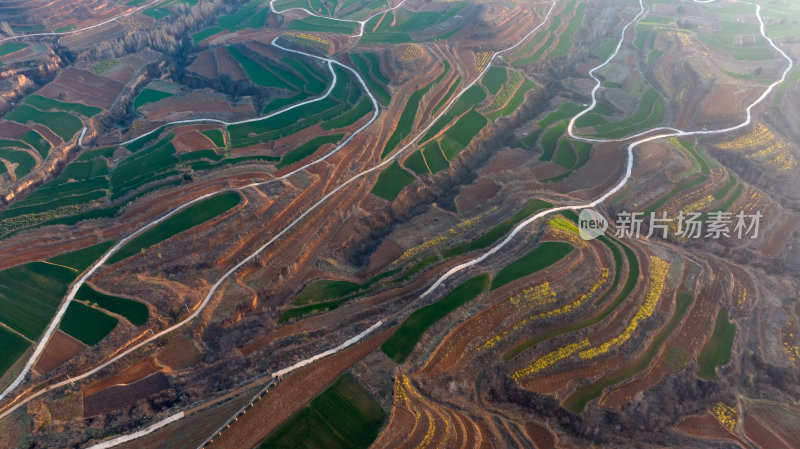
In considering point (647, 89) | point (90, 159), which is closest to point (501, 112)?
point (647, 89)

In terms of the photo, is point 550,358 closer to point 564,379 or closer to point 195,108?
point 564,379

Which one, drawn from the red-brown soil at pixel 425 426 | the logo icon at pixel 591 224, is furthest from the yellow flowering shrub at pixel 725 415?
A: the red-brown soil at pixel 425 426

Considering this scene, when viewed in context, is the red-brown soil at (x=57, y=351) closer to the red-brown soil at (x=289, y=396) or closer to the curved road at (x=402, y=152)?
the curved road at (x=402, y=152)

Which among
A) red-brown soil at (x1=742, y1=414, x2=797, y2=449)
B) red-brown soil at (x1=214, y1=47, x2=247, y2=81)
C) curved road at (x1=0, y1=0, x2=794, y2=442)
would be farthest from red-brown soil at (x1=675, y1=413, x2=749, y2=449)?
red-brown soil at (x1=214, y1=47, x2=247, y2=81)

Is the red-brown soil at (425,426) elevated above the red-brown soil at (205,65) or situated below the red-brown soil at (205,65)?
below

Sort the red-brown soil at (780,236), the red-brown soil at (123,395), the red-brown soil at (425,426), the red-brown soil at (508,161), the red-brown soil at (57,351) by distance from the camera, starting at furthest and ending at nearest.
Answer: the red-brown soil at (508,161) < the red-brown soil at (780,236) < the red-brown soil at (57,351) < the red-brown soil at (123,395) < the red-brown soil at (425,426)
